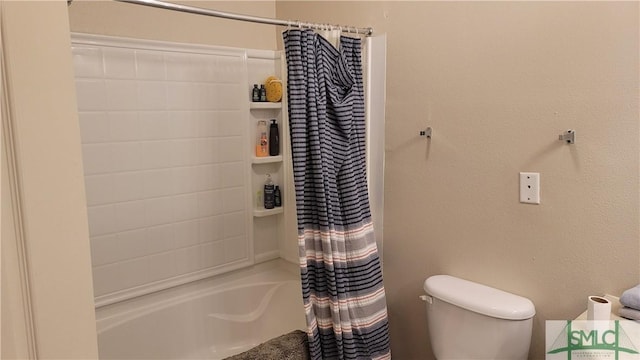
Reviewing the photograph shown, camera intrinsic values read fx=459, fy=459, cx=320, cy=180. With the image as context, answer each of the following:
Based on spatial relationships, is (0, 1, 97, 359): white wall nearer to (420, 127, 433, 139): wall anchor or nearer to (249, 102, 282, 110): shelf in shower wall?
(420, 127, 433, 139): wall anchor

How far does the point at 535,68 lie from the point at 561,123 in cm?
22

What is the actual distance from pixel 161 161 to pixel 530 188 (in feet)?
5.56

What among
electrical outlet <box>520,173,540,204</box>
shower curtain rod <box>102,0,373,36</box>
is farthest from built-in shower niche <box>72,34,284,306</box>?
electrical outlet <box>520,173,540,204</box>

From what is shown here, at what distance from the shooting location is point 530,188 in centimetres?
167

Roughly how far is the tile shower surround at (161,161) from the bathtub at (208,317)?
111 mm

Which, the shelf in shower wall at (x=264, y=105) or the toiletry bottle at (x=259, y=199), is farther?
the toiletry bottle at (x=259, y=199)

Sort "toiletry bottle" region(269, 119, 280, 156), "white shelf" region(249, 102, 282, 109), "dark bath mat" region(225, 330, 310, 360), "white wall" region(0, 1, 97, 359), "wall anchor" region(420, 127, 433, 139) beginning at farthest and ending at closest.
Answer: "toiletry bottle" region(269, 119, 280, 156) < "white shelf" region(249, 102, 282, 109) < "wall anchor" region(420, 127, 433, 139) < "dark bath mat" region(225, 330, 310, 360) < "white wall" region(0, 1, 97, 359)

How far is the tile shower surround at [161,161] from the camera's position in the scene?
6.98 ft

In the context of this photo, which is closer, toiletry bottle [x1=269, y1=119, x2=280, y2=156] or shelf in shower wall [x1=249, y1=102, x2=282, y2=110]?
shelf in shower wall [x1=249, y1=102, x2=282, y2=110]

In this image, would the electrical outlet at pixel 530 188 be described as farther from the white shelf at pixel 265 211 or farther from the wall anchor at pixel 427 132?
the white shelf at pixel 265 211

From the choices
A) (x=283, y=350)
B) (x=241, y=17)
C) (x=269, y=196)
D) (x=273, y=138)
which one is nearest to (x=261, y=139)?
(x=273, y=138)

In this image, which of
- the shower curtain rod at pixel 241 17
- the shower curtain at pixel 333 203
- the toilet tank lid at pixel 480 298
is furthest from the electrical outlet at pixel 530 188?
the shower curtain rod at pixel 241 17

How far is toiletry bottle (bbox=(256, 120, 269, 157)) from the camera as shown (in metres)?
2.63

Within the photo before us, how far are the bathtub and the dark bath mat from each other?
0.64m
